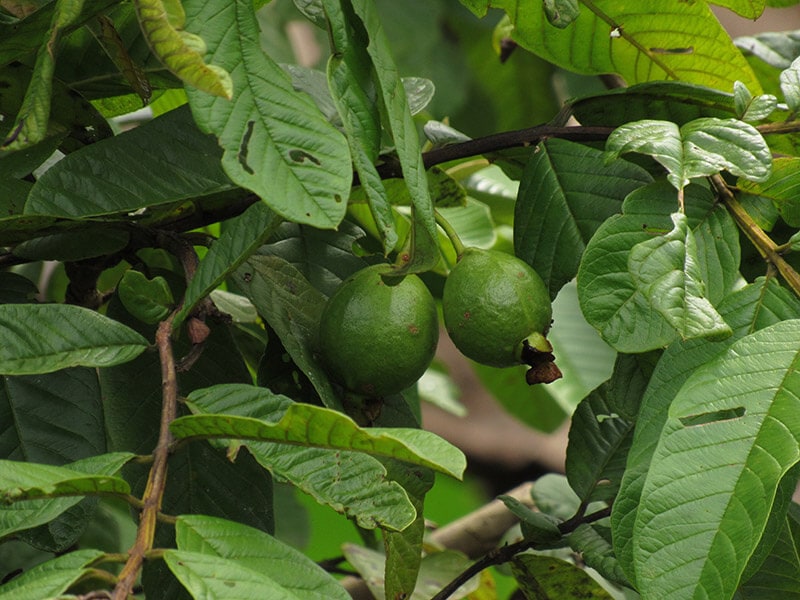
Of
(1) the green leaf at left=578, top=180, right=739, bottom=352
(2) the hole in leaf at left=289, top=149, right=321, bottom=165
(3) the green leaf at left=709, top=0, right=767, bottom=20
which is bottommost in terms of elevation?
(1) the green leaf at left=578, top=180, right=739, bottom=352

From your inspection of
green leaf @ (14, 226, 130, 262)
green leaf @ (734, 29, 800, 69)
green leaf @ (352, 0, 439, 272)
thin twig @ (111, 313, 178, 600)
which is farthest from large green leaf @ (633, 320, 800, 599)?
green leaf @ (734, 29, 800, 69)

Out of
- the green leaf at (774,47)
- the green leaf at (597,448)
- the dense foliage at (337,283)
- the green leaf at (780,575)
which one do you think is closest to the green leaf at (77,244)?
the dense foliage at (337,283)

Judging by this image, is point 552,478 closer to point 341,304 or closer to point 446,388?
point 446,388

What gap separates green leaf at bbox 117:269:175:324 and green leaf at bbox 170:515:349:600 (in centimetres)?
22

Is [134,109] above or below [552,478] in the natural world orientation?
above

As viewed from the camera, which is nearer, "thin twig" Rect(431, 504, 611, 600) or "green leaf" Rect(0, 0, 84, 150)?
"green leaf" Rect(0, 0, 84, 150)

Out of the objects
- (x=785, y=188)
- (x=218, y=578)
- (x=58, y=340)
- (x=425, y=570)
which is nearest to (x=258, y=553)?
(x=218, y=578)

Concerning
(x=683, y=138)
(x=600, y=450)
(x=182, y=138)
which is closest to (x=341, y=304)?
(x=182, y=138)

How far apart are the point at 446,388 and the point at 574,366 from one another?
1.31 feet

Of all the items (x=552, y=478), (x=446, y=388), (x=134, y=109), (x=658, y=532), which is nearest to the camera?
(x=658, y=532)

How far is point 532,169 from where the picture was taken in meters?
0.96

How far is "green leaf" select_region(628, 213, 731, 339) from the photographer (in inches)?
26.9

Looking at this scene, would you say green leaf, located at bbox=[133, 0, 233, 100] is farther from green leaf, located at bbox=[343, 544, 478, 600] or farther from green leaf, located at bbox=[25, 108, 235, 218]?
green leaf, located at bbox=[343, 544, 478, 600]

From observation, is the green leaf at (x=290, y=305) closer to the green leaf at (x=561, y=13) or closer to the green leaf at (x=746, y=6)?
the green leaf at (x=561, y=13)
